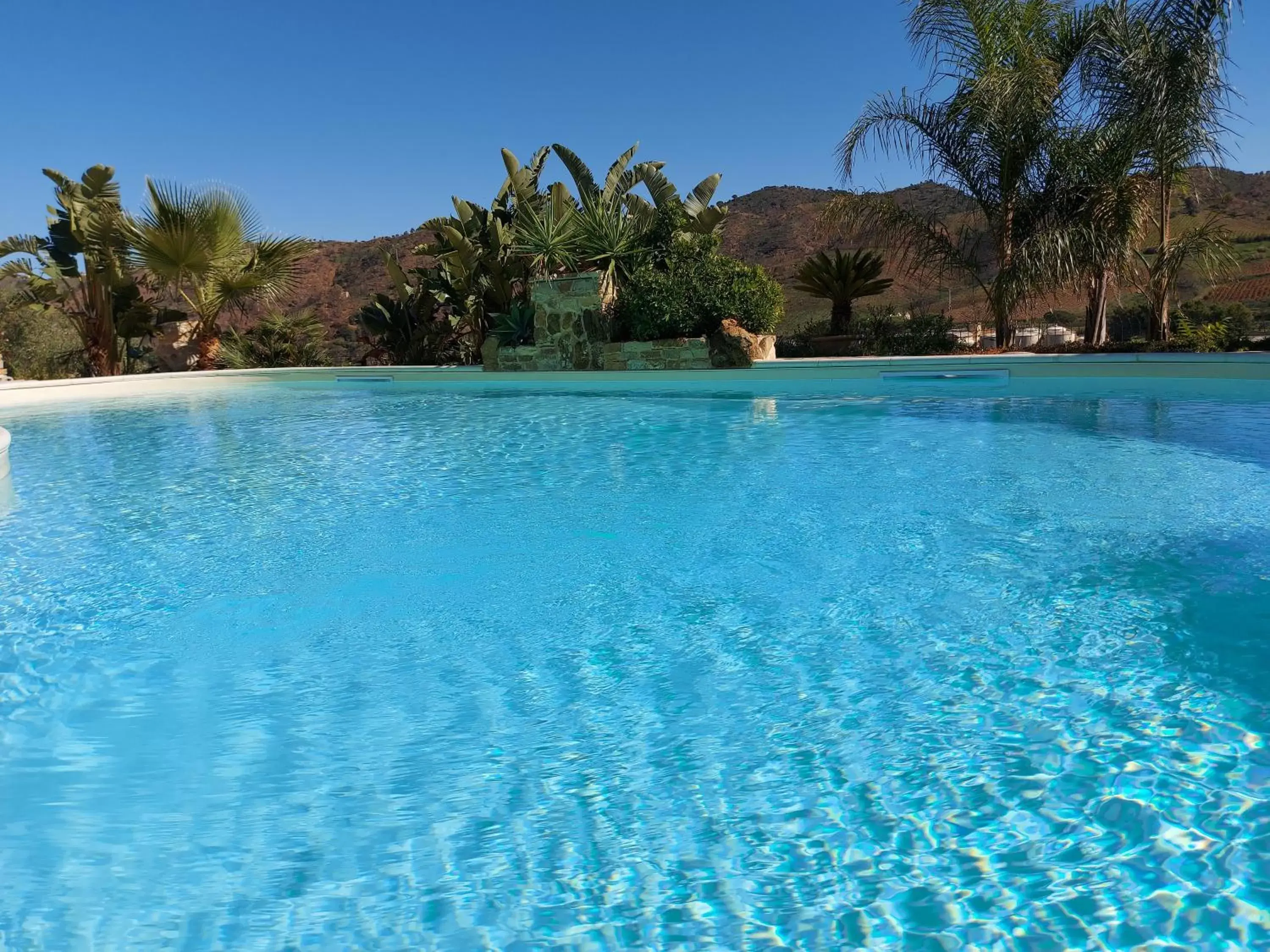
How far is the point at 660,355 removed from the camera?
13.9 m

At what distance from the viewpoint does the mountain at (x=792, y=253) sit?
Result: 73.6 ft

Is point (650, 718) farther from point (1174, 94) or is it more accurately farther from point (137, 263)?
point (137, 263)

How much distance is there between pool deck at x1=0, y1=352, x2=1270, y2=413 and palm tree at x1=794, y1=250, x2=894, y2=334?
202cm

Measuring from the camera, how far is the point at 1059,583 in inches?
147

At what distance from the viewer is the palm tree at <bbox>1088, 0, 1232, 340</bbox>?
11.8m

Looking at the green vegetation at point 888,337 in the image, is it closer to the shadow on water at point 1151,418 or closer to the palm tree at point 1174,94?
the palm tree at point 1174,94

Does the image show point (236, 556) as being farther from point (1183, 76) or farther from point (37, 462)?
point (1183, 76)

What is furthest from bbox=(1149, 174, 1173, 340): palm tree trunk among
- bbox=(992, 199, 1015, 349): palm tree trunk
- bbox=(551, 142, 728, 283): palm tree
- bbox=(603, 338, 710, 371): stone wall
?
bbox=(551, 142, 728, 283): palm tree

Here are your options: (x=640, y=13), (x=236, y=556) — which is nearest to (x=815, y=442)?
(x=236, y=556)

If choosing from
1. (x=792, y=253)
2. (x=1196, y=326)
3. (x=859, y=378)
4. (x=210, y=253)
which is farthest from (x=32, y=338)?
(x=1196, y=326)

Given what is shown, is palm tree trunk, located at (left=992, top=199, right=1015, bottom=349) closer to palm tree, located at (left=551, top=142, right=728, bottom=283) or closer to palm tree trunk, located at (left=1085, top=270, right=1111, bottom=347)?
palm tree trunk, located at (left=1085, top=270, right=1111, bottom=347)

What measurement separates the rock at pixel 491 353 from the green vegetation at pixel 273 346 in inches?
220

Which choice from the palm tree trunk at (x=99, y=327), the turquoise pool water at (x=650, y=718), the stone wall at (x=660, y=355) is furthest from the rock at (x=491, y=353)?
the turquoise pool water at (x=650, y=718)

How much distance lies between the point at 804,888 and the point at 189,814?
1.64 meters
